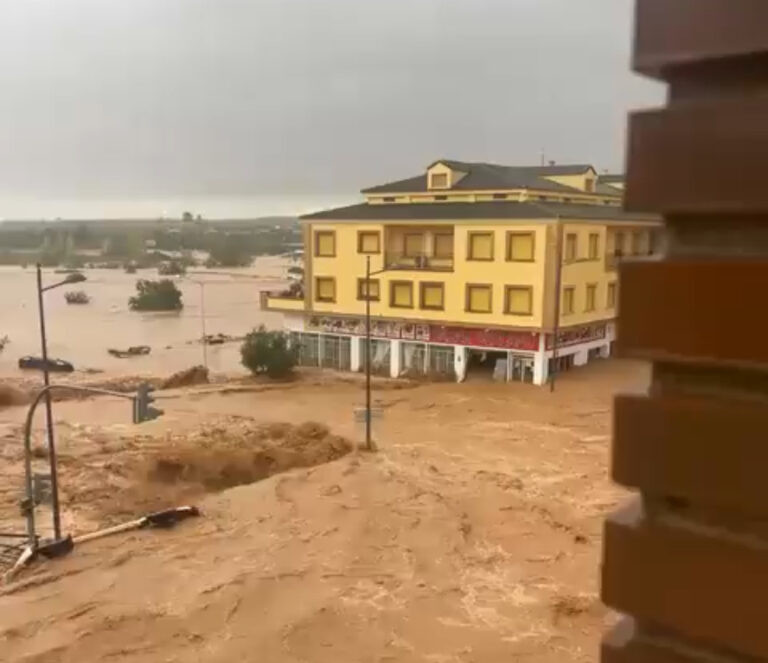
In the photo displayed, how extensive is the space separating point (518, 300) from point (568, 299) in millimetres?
2119

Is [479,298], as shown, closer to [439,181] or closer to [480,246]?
[480,246]

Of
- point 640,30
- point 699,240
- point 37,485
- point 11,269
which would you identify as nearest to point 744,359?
point 699,240

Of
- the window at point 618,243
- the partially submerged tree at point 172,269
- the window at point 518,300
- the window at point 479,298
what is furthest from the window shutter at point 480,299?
the partially submerged tree at point 172,269

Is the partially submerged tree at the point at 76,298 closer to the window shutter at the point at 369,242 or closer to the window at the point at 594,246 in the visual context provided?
the window shutter at the point at 369,242

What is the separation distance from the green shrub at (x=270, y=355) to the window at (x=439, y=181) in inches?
355

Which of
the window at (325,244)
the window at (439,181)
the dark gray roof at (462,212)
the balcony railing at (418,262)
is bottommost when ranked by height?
the balcony railing at (418,262)

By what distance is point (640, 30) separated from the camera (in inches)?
40.6

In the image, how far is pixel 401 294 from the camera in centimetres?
3256

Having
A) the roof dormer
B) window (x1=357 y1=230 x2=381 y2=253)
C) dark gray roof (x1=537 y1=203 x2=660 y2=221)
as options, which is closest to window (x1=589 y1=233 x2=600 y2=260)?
dark gray roof (x1=537 y1=203 x2=660 y2=221)

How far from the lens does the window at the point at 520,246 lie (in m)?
29.8

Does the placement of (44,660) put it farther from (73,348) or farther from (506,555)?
(73,348)

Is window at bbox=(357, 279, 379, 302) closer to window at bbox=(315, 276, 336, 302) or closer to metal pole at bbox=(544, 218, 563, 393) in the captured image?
window at bbox=(315, 276, 336, 302)

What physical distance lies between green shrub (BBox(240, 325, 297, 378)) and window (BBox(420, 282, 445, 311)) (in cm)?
662

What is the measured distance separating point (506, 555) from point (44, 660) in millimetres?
8236
